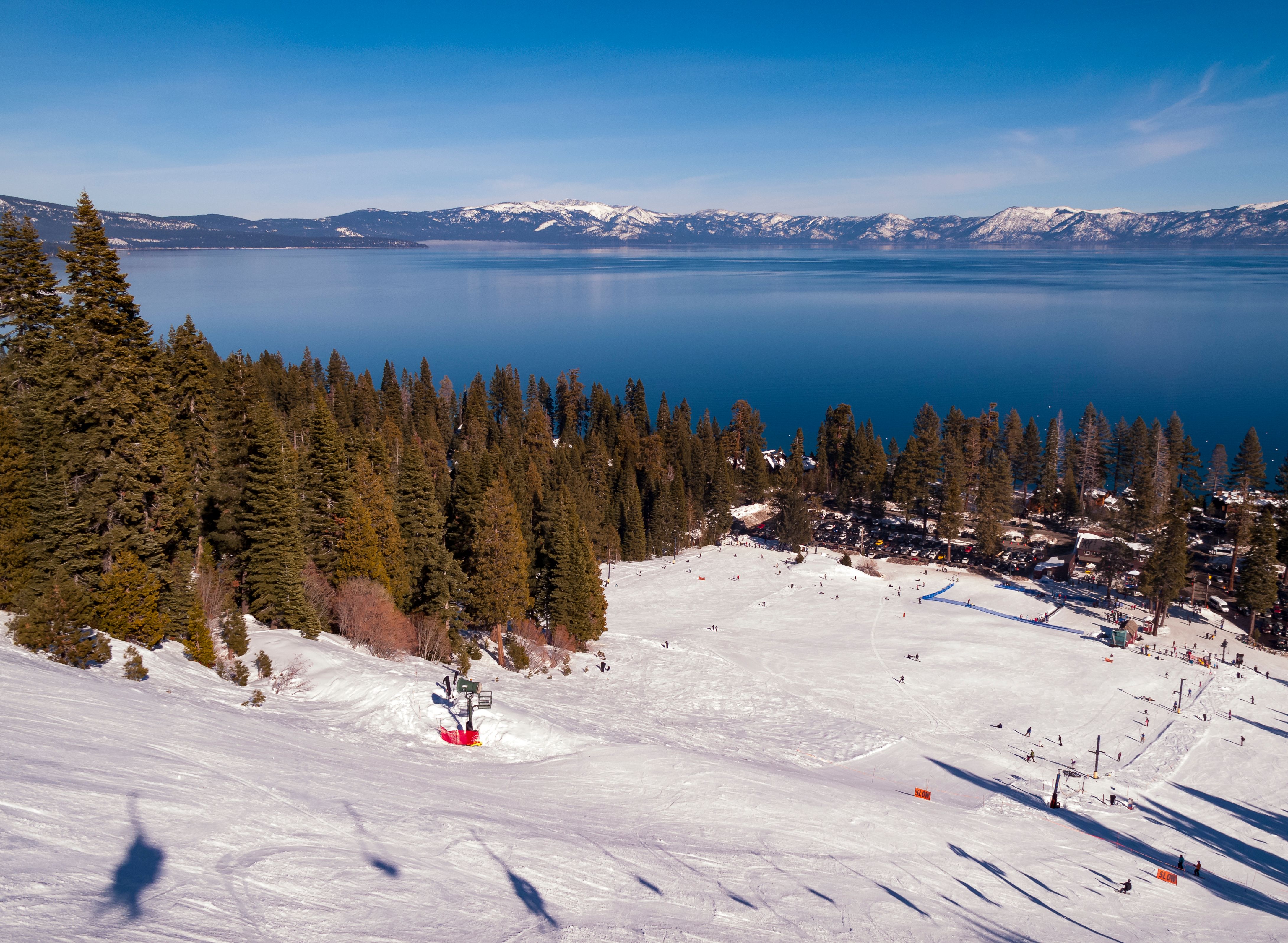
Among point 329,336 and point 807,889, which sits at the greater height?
point 329,336

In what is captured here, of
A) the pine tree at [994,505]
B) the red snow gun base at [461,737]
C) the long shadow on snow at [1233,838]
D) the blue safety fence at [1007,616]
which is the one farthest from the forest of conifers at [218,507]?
the long shadow on snow at [1233,838]

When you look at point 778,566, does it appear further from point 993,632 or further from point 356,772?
point 356,772

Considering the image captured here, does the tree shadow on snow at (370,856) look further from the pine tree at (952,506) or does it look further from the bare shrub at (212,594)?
the pine tree at (952,506)

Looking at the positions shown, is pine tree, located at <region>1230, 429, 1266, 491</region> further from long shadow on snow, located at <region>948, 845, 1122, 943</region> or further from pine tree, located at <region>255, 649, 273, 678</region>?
pine tree, located at <region>255, 649, 273, 678</region>

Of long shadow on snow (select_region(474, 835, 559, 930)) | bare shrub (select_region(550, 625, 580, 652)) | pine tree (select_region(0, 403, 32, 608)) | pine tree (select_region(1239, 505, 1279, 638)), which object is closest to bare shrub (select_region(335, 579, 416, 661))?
bare shrub (select_region(550, 625, 580, 652))

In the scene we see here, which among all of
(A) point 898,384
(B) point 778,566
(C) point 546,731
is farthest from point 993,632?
(A) point 898,384

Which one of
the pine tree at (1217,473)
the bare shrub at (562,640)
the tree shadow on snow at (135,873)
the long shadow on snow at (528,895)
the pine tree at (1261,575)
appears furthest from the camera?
the pine tree at (1217,473)

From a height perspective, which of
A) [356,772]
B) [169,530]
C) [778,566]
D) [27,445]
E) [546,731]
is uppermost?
[27,445]
